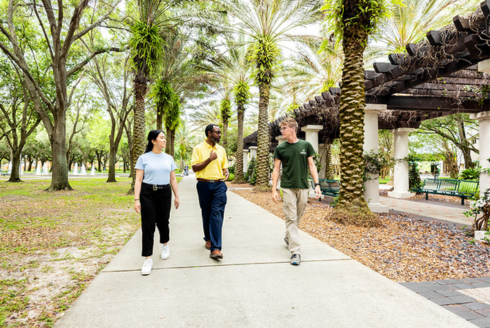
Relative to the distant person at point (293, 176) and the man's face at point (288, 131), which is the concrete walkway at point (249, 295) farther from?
the man's face at point (288, 131)

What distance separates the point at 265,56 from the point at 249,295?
12383 mm

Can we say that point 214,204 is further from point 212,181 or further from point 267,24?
point 267,24

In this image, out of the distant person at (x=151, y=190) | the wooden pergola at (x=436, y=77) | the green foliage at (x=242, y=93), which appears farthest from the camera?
the green foliage at (x=242, y=93)

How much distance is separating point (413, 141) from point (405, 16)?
20.2 m

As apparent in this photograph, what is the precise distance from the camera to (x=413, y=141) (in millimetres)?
29266

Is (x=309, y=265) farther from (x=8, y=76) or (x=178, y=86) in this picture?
(x=8, y=76)

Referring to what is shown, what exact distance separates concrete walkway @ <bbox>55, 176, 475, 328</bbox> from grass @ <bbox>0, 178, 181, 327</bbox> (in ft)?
0.88

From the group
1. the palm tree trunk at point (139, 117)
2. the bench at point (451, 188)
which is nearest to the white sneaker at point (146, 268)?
the palm tree trunk at point (139, 117)

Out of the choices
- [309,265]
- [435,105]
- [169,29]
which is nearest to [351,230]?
[309,265]

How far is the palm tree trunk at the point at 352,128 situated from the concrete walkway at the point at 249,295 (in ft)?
9.15

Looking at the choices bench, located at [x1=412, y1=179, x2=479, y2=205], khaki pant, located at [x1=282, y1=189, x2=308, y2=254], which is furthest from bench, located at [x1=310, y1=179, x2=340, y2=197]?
khaki pant, located at [x1=282, y1=189, x2=308, y2=254]

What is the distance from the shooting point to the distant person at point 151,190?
350cm

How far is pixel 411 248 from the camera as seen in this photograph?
186 inches

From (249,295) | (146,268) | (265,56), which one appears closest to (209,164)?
(146,268)
